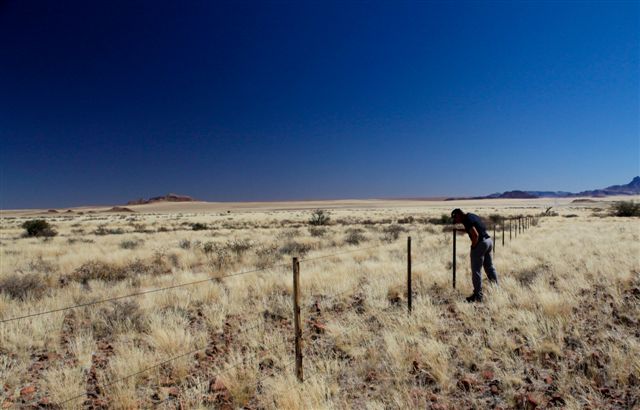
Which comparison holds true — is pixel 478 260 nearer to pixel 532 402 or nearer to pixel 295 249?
pixel 532 402

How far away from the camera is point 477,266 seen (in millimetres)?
8297

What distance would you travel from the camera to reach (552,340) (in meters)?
5.82

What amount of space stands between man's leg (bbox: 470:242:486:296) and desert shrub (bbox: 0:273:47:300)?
9.99 m

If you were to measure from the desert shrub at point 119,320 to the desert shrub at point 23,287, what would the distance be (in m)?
2.72

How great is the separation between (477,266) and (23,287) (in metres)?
10.9

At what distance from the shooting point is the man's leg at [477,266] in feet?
26.8

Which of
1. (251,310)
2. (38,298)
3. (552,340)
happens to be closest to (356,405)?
(552,340)

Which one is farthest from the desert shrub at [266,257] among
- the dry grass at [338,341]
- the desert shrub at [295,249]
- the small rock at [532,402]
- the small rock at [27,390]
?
the small rock at [532,402]

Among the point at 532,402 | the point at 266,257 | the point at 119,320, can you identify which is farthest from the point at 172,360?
the point at 266,257

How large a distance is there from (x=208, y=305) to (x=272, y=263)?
531 centimetres

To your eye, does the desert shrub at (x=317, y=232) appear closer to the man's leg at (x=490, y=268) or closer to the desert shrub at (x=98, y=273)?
the desert shrub at (x=98, y=273)

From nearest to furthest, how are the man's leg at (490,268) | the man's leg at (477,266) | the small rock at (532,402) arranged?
the small rock at (532,402) < the man's leg at (477,266) < the man's leg at (490,268)

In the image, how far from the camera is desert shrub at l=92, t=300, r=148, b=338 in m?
7.05

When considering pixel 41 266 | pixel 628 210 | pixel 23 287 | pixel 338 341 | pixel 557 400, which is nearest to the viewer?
pixel 557 400
